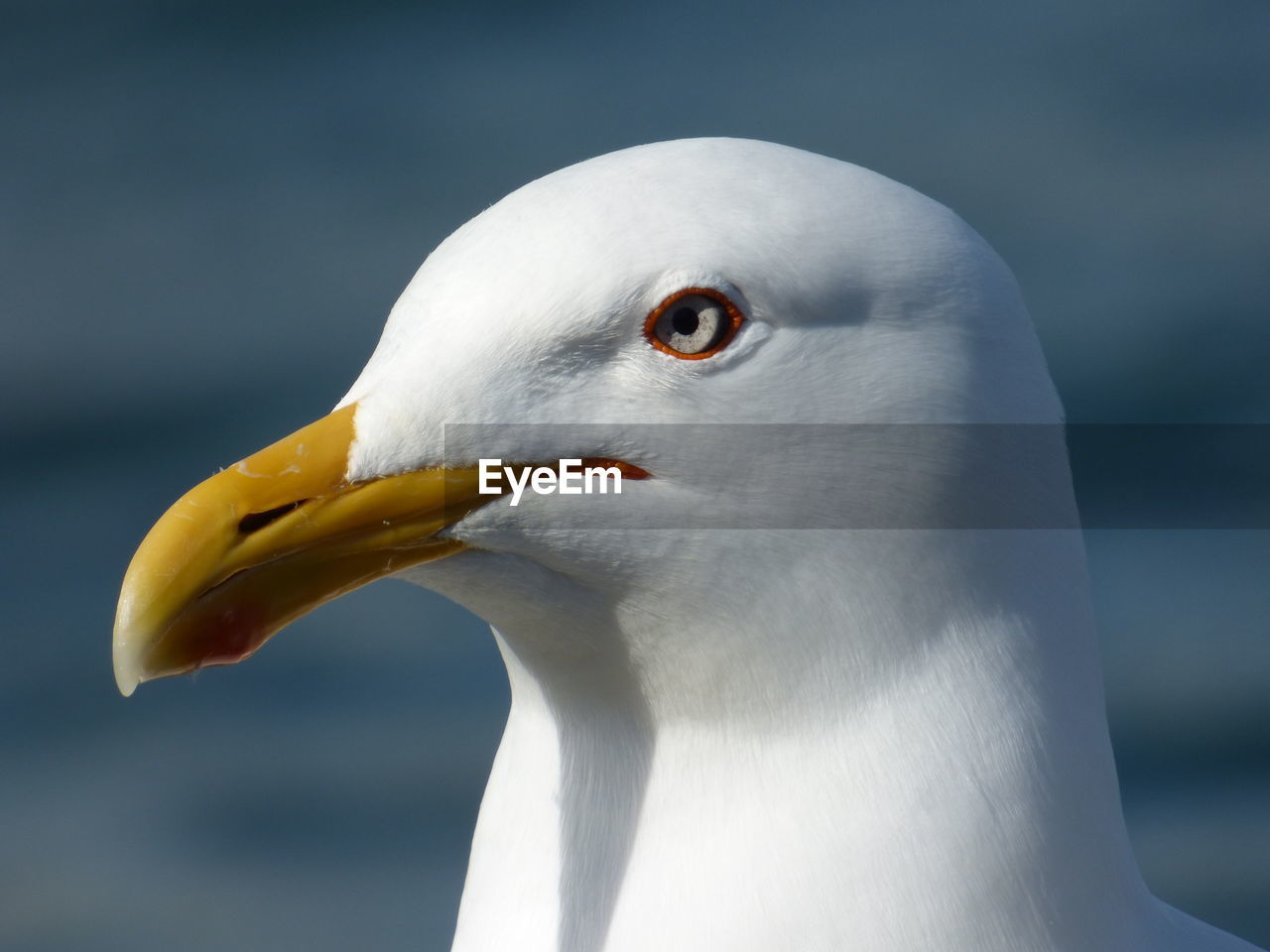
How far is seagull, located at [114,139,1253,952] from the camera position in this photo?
5.93 feet

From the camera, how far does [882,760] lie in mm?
1875

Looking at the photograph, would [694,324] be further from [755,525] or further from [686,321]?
[755,525]

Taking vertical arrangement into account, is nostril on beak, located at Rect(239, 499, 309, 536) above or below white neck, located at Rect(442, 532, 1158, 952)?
above

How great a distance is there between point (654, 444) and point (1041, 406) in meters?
0.39

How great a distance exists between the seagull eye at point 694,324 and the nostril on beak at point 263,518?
1.22 feet

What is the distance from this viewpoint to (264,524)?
180cm

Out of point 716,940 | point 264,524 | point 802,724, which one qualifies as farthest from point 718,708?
point 264,524

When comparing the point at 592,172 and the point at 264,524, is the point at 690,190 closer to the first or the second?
the point at 592,172

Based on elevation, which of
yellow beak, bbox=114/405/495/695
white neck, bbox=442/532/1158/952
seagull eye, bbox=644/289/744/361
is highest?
seagull eye, bbox=644/289/744/361

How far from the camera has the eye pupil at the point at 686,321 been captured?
1.81 m

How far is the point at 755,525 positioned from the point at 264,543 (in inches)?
18.3

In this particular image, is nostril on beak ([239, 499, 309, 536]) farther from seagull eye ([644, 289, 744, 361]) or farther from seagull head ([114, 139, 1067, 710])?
seagull eye ([644, 289, 744, 361])

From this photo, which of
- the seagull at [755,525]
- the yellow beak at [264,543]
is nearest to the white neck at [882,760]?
the seagull at [755,525]

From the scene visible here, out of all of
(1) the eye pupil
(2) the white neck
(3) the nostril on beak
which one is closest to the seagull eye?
(1) the eye pupil
